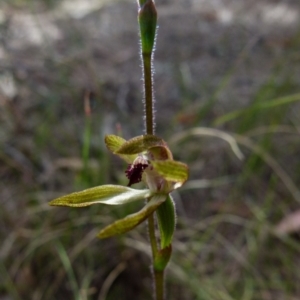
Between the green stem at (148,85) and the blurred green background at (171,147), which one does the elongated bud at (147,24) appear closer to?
the green stem at (148,85)

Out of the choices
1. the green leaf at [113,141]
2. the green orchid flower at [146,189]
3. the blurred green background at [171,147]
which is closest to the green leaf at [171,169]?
the green orchid flower at [146,189]

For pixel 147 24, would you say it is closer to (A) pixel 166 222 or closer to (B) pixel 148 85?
(B) pixel 148 85

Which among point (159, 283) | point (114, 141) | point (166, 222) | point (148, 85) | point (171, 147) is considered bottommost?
point (171, 147)

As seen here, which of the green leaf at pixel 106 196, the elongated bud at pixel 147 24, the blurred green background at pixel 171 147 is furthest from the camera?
the blurred green background at pixel 171 147

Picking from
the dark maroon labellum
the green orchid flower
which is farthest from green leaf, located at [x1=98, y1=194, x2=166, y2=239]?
the dark maroon labellum

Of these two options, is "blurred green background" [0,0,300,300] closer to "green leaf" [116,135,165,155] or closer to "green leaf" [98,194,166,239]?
"green leaf" [116,135,165,155]

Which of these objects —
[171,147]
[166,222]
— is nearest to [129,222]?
[166,222]

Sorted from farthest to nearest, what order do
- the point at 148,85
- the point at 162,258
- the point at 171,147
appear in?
A: 1. the point at 171,147
2. the point at 162,258
3. the point at 148,85
